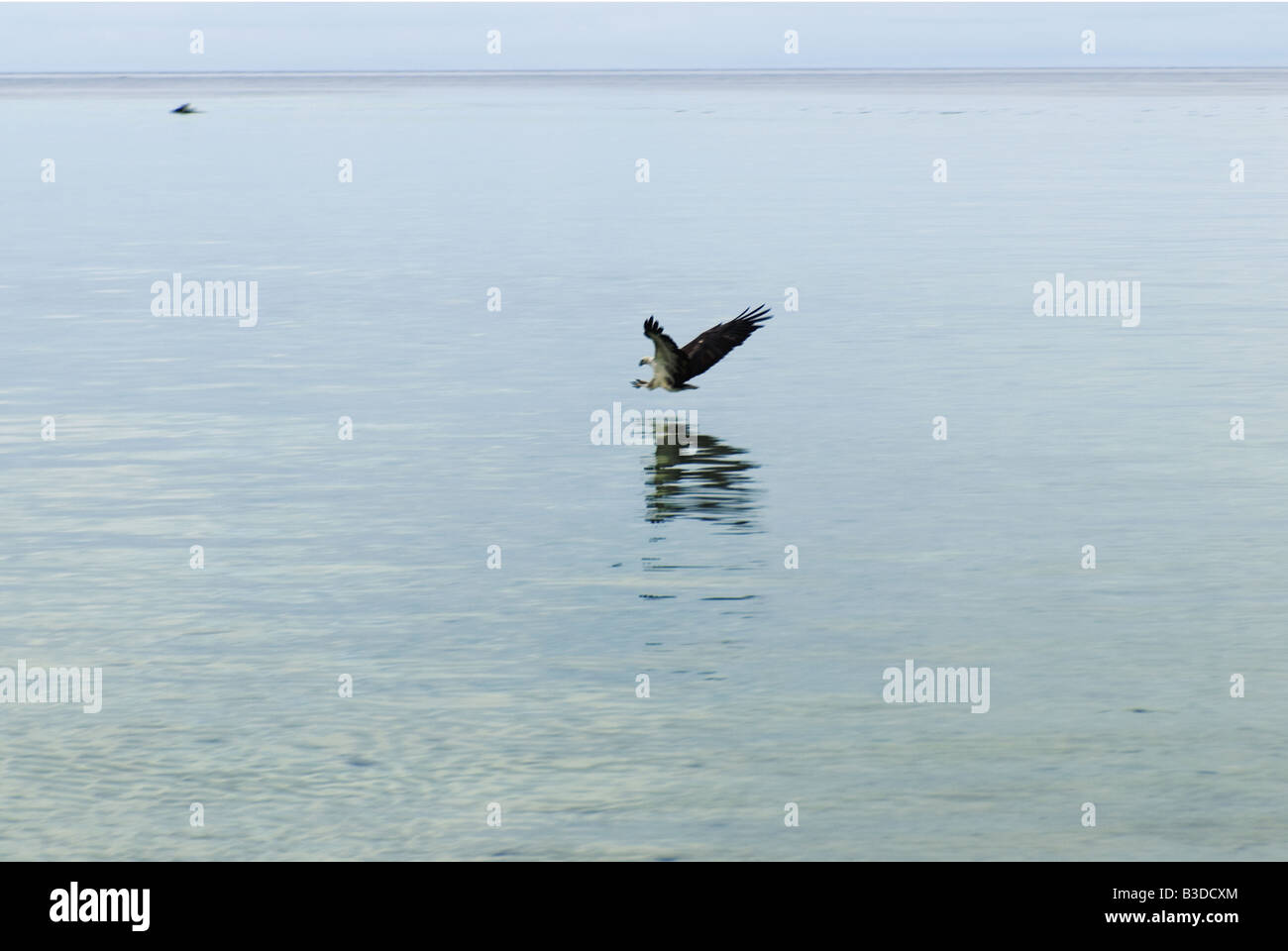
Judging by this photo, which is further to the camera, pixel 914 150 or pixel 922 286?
pixel 914 150

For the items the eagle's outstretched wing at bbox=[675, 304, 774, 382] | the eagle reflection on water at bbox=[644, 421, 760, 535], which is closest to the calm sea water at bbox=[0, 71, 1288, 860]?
the eagle reflection on water at bbox=[644, 421, 760, 535]

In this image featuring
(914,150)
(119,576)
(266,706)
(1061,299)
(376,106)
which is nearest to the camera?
(266,706)

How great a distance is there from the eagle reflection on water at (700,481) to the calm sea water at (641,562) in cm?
9

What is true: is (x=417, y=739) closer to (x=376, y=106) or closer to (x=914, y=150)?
(x=914, y=150)

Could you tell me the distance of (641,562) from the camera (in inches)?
721

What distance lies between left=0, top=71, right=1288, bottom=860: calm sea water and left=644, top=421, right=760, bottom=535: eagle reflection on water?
0.09 metres

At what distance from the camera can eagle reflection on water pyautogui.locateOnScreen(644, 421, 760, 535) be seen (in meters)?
20.2

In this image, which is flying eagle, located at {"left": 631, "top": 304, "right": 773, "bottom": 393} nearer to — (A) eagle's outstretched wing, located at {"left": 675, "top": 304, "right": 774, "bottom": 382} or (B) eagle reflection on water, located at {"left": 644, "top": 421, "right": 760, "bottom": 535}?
(A) eagle's outstretched wing, located at {"left": 675, "top": 304, "right": 774, "bottom": 382}

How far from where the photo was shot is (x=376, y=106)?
18862 centimetres

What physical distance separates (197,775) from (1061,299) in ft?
89.6

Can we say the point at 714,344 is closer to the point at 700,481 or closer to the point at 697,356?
the point at 697,356

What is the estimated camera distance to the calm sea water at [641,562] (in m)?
12.6

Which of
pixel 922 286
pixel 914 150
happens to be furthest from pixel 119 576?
pixel 914 150

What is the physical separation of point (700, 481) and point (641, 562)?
3.69 meters
